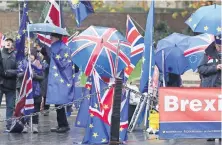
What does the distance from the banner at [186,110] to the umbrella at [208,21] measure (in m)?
1.70

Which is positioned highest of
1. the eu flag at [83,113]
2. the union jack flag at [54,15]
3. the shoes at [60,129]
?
the union jack flag at [54,15]

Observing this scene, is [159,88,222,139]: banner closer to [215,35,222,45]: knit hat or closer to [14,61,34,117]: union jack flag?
[215,35,222,45]: knit hat

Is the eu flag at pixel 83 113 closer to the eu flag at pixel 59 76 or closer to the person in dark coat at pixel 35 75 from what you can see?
the eu flag at pixel 59 76

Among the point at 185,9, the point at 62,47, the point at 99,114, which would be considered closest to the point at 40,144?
the point at 99,114

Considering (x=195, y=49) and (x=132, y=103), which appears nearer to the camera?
(x=132, y=103)

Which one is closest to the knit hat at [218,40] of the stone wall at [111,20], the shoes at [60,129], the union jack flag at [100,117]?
the union jack flag at [100,117]

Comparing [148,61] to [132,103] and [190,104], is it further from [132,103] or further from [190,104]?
[190,104]

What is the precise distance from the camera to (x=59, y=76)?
12961 millimetres

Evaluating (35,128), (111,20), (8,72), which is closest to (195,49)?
Result: (35,128)

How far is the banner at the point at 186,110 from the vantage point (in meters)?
10.1

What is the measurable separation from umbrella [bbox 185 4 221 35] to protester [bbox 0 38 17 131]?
10.8 ft

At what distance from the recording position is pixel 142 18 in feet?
167

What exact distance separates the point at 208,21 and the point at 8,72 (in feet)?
12.2

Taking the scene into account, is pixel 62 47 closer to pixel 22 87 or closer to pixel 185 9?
pixel 22 87
